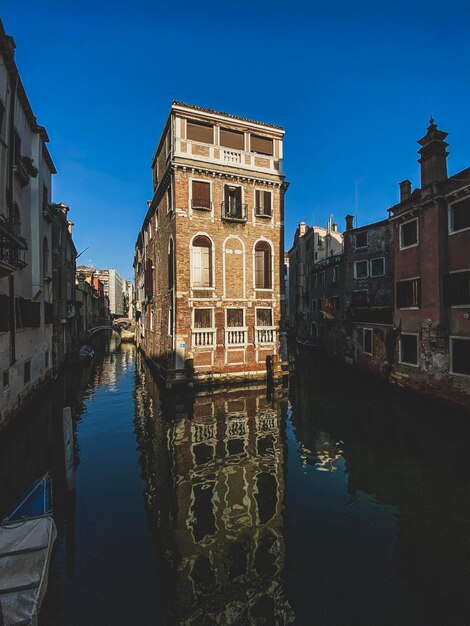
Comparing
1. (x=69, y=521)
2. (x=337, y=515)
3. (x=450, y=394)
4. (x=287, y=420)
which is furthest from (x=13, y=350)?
(x=450, y=394)

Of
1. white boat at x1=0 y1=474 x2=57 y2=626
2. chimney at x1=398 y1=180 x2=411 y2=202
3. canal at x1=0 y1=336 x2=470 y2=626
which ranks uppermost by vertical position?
chimney at x1=398 y1=180 x2=411 y2=202

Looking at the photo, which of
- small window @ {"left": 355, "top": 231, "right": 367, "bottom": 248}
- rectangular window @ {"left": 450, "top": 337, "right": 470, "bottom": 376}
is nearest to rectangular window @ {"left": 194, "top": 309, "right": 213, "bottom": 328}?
rectangular window @ {"left": 450, "top": 337, "right": 470, "bottom": 376}

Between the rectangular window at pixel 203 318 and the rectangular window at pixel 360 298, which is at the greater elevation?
the rectangular window at pixel 360 298

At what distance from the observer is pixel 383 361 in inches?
726

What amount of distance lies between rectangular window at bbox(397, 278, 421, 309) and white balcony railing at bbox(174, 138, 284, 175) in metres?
9.87

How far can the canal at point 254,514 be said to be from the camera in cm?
454

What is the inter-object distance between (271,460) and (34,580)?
6.51m

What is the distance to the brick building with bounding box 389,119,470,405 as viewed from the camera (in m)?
13.0

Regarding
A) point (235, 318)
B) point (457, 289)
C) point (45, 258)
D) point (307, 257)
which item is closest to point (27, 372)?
point (45, 258)

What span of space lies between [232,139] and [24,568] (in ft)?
65.1

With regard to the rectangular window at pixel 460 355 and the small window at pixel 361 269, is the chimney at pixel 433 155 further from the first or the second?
the small window at pixel 361 269

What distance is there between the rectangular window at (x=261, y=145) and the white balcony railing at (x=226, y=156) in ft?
1.27

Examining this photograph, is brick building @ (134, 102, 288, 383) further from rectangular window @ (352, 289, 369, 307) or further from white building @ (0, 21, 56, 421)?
rectangular window @ (352, 289, 369, 307)

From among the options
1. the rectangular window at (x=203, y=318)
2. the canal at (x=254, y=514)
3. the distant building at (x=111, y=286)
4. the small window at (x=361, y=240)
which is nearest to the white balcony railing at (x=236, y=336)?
the rectangular window at (x=203, y=318)
